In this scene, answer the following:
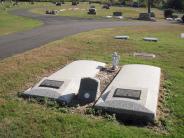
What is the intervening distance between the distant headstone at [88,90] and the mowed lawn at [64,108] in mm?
1167

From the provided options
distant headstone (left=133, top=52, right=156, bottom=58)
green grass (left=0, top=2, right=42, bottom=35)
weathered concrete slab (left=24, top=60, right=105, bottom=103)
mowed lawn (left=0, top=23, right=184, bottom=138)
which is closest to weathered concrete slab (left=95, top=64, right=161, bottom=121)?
mowed lawn (left=0, top=23, right=184, bottom=138)

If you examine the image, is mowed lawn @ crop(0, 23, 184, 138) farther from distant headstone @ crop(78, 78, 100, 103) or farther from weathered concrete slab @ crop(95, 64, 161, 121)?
distant headstone @ crop(78, 78, 100, 103)

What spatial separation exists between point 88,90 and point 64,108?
50.6 inches

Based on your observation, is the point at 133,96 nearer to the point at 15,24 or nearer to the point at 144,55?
the point at 144,55

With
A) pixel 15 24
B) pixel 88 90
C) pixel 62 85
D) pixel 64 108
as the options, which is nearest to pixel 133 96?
pixel 88 90

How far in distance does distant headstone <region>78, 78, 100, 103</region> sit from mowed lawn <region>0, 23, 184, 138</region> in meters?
1.17

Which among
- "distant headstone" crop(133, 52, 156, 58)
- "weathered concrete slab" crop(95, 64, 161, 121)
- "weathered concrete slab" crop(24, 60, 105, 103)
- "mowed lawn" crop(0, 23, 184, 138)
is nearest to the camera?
"mowed lawn" crop(0, 23, 184, 138)

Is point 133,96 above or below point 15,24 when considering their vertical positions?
below

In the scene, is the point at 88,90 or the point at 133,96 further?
the point at 88,90

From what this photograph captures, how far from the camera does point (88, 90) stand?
12.5 metres

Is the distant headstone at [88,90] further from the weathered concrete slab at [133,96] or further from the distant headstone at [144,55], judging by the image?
the distant headstone at [144,55]

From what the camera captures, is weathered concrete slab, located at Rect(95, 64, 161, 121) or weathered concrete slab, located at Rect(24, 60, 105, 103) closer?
weathered concrete slab, located at Rect(95, 64, 161, 121)

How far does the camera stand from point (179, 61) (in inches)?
784

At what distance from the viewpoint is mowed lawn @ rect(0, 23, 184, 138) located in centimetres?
1013
